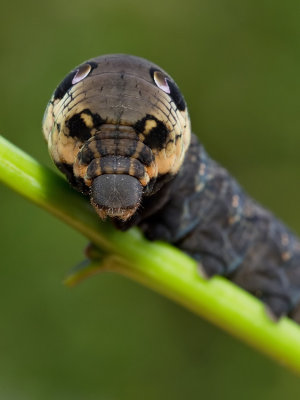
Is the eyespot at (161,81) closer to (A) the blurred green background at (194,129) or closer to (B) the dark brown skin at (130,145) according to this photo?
(B) the dark brown skin at (130,145)

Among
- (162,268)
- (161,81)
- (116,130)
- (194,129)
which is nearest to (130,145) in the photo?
(116,130)

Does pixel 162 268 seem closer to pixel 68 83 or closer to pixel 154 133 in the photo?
pixel 154 133

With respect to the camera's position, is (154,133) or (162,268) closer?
(154,133)

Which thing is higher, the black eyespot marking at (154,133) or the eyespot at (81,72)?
the eyespot at (81,72)

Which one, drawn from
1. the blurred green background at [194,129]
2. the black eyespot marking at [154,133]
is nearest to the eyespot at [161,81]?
the black eyespot marking at [154,133]

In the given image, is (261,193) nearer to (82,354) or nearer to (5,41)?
(82,354)

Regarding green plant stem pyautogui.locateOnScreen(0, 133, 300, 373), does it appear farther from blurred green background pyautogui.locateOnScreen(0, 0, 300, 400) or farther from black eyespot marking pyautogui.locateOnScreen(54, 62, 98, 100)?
blurred green background pyautogui.locateOnScreen(0, 0, 300, 400)
